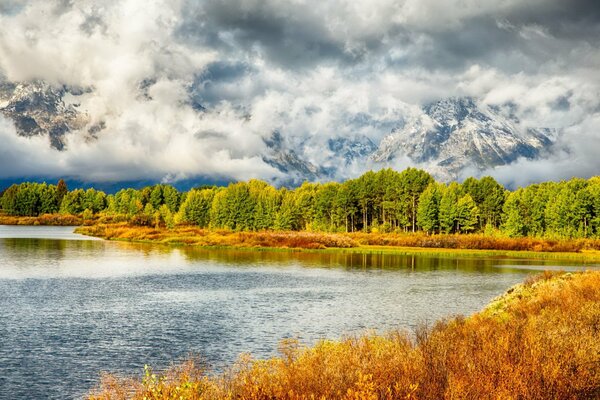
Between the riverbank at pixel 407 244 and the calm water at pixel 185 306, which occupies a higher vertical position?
the riverbank at pixel 407 244

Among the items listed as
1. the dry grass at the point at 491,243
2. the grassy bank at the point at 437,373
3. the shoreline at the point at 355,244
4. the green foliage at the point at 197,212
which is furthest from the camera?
the green foliage at the point at 197,212

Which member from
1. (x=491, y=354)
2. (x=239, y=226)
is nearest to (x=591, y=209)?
(x=239, y=226)

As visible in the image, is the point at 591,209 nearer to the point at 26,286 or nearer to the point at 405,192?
the point at 405,192

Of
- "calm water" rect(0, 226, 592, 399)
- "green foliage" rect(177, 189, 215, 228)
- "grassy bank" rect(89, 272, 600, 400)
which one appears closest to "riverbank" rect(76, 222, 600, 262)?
"calm water" rect(0, 226, 592, 399)

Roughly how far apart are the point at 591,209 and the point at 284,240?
257 feet

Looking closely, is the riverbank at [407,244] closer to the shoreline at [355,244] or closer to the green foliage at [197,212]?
the shoreline at [355,244]

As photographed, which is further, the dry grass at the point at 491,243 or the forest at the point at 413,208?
the forest at the point at 413,208

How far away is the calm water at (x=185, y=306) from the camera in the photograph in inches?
1147

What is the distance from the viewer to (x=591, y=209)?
138250 mm

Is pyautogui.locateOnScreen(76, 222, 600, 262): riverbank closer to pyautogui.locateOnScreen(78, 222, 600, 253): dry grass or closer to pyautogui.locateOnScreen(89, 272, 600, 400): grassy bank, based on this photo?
pyautogui.locateOnScreen(78, 222, 600, 253): dry grass

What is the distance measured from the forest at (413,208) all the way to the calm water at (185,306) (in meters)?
55.9

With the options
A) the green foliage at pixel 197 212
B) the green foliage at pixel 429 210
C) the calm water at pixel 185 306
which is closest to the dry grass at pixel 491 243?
the green foliage at pixel 429 210

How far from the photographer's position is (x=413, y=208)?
16812 cm

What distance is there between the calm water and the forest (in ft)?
183
